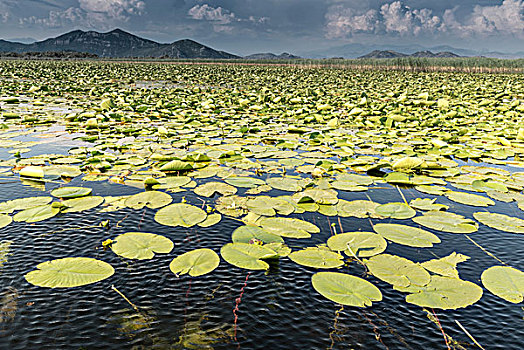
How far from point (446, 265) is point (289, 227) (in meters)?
1.12

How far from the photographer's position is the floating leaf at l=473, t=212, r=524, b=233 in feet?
9.01

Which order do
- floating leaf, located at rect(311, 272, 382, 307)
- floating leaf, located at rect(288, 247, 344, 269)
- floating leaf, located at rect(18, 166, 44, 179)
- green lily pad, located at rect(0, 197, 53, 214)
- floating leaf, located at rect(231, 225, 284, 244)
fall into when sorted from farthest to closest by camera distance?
floating leaf, located at rect(18, 166, 44, 179) → green lily pad, located at rect(0, 197, 53, 214) → floating leaf, located at rect(231, 225, 284, 244) → floating leaf, located at rect(288, 247, 344, 269) → floating leaf, located at rect(311, 272, 382, 307)

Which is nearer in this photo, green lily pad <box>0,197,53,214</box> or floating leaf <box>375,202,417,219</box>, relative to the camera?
green lily pad <box>0,197,53,214</box>

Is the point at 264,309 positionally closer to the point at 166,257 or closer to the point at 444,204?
the point at 166,257

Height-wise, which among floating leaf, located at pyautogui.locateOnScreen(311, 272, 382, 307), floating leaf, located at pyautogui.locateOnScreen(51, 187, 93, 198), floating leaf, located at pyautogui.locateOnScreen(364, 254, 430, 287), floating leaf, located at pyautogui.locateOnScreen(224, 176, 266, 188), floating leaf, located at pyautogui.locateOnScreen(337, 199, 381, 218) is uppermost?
floating leaf, located at pyautogui.locateOnScreen(51, 187, 93, 198)

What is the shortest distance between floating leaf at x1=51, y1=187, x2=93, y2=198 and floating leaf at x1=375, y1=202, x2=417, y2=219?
107 inches

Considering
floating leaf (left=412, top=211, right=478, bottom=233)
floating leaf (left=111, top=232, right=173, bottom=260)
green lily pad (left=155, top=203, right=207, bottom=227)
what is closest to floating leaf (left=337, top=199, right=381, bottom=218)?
floating leaf (left=412, top=211, right=478, bottom=233)

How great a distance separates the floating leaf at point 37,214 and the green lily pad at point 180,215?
0.87 m

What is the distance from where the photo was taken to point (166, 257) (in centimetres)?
225

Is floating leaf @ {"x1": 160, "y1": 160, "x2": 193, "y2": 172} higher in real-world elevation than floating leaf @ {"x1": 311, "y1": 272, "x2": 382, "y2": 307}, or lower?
higher

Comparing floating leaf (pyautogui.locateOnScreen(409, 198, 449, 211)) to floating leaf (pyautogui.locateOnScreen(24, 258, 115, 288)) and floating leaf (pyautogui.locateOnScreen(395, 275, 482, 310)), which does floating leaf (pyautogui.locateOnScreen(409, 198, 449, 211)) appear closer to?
floating leaf (pyautogui.locateOnScreen(395, 275, 482, 310))

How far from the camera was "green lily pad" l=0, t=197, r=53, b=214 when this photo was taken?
110 inches

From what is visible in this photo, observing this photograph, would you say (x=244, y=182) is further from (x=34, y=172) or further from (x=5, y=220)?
(x=34, y=172)

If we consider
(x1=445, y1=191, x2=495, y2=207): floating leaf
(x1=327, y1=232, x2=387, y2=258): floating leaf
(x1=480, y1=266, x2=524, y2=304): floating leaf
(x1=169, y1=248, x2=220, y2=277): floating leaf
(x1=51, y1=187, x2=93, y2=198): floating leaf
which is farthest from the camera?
(x1=445, y1=191, x2=495, y2=207): floating leaf
